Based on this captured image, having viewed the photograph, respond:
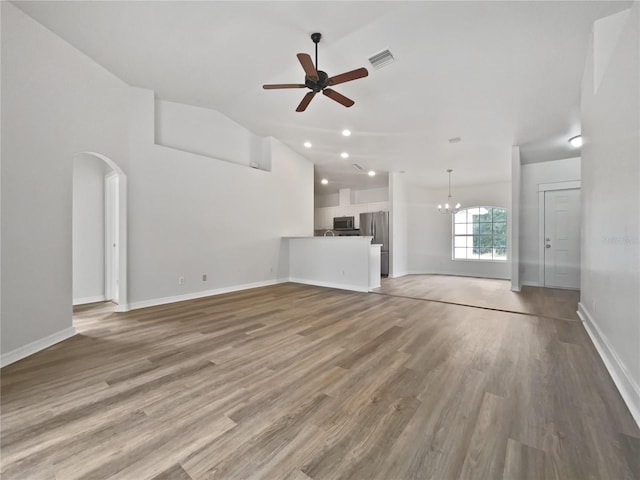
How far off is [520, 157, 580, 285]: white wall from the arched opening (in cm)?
852

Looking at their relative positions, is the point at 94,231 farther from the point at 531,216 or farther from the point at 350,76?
the point at 531,216

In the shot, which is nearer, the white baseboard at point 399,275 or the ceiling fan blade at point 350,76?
the ceiling fan blade at point 350,76

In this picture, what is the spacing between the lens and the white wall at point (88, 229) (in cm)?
452

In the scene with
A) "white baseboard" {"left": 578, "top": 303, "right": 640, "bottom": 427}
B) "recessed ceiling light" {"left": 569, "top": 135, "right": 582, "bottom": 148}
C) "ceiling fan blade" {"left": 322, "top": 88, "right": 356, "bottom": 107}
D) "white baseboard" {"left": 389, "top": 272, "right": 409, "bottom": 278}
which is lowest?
"white baseboard" {"left": 389, "top": 272, "right": 409, "bottom": 278}

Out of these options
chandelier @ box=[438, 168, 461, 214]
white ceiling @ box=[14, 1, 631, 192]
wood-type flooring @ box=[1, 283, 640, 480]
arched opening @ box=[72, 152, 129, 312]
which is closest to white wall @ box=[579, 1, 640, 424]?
wood-type flooring @ box=[1, 283, 640, 480]

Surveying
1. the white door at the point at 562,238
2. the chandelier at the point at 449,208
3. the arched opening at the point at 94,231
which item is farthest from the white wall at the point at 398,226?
the arched opening at the point at 94,231

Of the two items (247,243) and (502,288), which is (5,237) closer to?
(247,243)

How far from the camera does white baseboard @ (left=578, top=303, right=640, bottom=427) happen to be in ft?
5.39

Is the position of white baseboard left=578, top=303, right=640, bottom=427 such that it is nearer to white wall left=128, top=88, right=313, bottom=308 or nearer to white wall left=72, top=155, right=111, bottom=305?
white wall left=128, top=88, right=313, bottom=308

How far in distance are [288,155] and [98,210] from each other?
4.10 m

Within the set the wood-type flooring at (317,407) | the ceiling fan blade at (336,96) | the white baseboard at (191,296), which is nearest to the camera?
the wood-type flooring at (317,407)

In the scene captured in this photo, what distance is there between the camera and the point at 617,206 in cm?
212

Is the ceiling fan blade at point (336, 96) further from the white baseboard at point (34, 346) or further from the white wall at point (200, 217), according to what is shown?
the white baseboard at point (34, 346)

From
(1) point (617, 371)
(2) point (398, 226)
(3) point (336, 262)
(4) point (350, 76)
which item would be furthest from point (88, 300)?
(2) point (398, 226)
